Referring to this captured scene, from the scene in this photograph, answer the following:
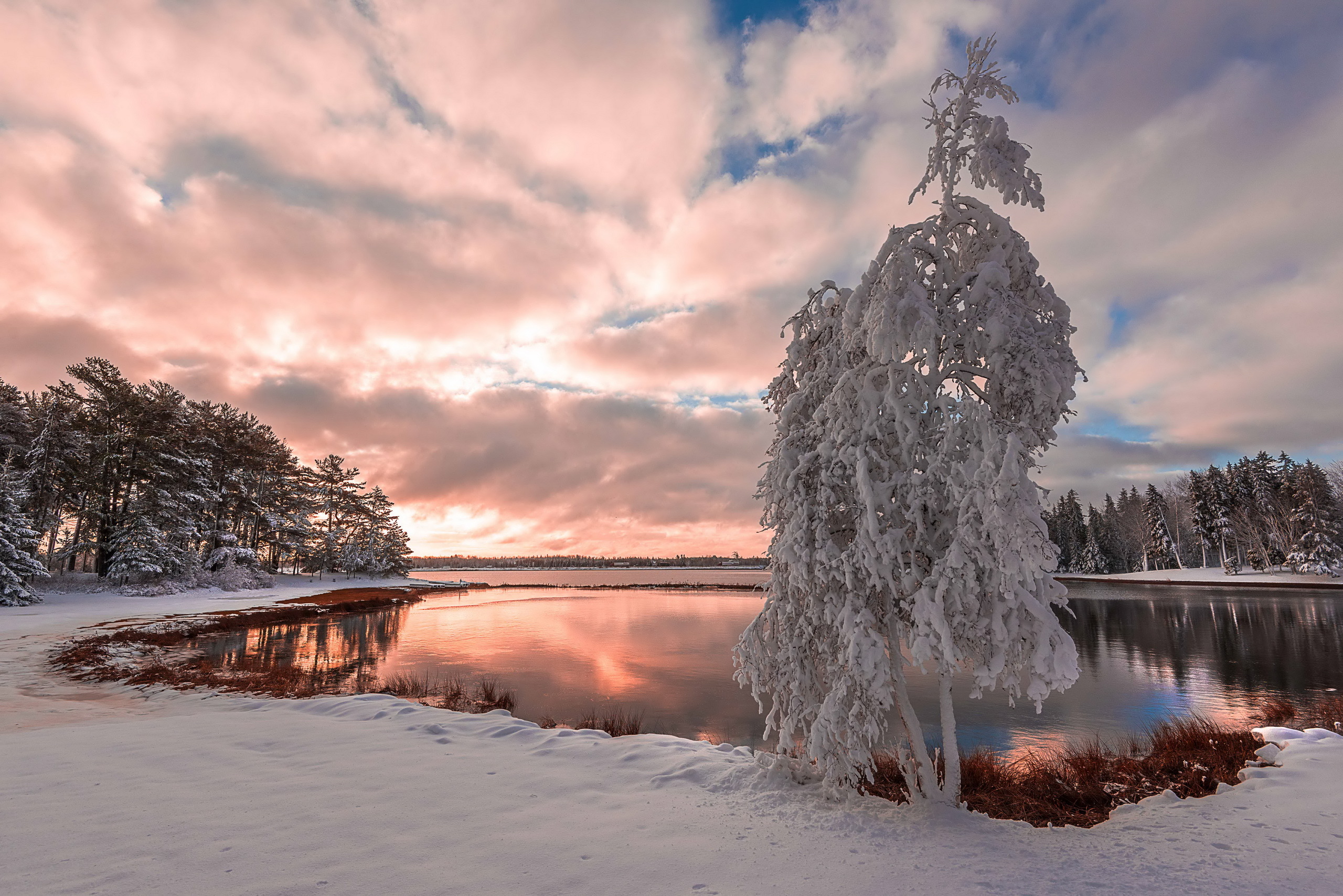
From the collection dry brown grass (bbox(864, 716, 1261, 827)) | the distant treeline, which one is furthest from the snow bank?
the distant treeline

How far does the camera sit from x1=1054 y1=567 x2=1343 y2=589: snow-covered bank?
58594mm

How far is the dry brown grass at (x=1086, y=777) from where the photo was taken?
25.1 feet

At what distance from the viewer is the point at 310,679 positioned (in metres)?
18.1

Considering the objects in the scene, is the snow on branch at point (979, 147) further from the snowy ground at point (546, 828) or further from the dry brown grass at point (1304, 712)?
the dry brown grass at point (1304, 712)

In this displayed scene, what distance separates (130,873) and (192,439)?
5583cm

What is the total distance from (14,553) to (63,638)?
50.8 ft

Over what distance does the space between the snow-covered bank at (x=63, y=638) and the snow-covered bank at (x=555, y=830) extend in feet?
9.13

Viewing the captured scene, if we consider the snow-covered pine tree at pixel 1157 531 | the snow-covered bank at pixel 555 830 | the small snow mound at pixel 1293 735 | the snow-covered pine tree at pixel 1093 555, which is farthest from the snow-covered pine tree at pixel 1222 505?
the snow-covered bank at pixel 555 830

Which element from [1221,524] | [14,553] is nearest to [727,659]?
[14,553]

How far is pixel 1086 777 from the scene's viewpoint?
8.77 metres

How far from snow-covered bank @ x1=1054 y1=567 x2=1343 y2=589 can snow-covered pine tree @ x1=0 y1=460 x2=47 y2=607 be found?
105055mm

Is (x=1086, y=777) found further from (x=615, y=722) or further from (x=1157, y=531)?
(x=1157, y=531)

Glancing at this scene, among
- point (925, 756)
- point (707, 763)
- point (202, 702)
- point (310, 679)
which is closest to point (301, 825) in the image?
point (707, 763)

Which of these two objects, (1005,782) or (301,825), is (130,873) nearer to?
(301,825)
